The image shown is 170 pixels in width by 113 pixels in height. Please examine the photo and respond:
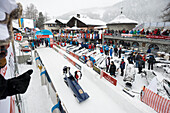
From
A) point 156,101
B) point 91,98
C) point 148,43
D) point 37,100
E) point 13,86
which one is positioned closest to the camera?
point 13,86

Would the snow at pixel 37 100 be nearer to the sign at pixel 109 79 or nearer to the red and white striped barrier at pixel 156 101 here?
the sign at pixel 109 79

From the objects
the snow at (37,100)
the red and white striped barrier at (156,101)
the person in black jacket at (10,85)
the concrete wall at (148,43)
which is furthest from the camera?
the concrete wall at (148,43)

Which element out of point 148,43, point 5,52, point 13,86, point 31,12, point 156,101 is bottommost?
point 156,101

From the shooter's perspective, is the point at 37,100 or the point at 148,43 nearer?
the point at 37,100

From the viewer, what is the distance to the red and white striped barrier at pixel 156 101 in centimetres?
361

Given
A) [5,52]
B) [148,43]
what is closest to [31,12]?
[148,43]

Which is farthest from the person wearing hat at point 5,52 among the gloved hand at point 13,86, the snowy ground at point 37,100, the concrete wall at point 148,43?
the concrete wall at point 148,43

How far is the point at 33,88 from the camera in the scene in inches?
287

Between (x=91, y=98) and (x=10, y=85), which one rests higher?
(x=10, y=85)

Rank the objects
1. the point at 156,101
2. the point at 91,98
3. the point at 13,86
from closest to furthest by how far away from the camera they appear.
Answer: the point at 13,86 → the point at 156,101 → the point at 91,98

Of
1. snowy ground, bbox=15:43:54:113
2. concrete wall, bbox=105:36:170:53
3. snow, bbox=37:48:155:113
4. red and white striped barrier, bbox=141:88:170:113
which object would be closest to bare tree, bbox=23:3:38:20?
concrete wall, bbox=105:36:170:53

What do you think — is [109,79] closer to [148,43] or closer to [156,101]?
[156,101]

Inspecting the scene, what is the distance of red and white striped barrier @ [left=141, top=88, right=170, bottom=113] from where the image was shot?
3610mm

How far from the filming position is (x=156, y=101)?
3900 millimetres
